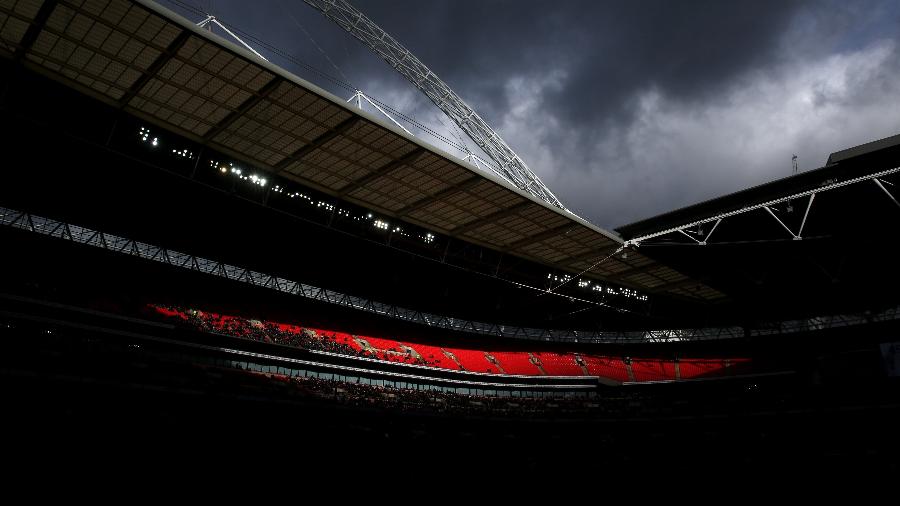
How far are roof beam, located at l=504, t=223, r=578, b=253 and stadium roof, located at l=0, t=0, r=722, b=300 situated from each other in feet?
0.23

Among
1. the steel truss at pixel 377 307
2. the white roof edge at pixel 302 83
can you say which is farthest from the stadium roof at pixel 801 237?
the white roof edge at pixel 302 83

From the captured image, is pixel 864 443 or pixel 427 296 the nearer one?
pixel 864 443

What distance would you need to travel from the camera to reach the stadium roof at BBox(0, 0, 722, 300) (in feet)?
73.7

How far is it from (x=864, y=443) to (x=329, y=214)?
32497 mm

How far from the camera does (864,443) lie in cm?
3086

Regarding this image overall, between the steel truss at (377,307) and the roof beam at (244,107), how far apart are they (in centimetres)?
1393

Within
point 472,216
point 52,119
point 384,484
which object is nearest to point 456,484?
point 384,484

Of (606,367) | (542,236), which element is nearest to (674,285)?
(606,367)

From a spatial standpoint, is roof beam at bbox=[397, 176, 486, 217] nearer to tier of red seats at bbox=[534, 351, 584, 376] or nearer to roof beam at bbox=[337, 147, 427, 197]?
roof beam at bbox=[337, 147, 427, 197]

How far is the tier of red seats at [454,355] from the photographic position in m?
39.8

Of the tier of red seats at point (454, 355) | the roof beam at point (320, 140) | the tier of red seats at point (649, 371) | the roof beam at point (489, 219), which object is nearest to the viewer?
the roof beam at point (320, 140)

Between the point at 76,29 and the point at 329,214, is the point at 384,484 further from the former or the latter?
the point at 76,29

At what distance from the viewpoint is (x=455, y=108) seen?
42062mm

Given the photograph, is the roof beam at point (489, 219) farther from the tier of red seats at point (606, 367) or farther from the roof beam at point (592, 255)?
the tier of red seats at point (606, 367)
